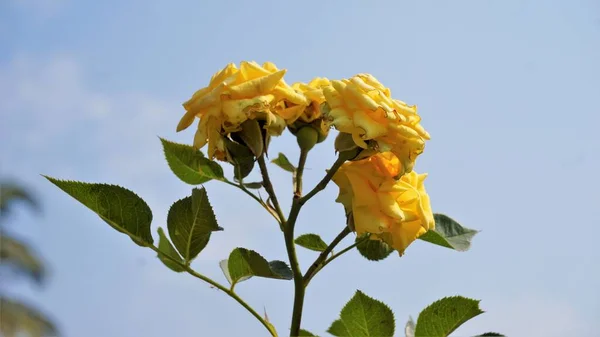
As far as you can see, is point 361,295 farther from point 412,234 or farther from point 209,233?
point 209,233

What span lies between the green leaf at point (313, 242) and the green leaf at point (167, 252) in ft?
0.65

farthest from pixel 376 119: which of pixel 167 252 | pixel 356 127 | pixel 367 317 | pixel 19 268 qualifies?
pixel 19 268

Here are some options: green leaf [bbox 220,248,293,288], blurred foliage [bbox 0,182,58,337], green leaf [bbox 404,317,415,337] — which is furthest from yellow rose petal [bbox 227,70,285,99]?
blurred foliage [bbox 0,182,58,337]

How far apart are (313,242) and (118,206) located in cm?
31

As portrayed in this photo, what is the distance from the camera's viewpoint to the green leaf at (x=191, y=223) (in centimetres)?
102

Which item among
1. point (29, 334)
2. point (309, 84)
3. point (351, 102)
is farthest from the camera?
point (29, 334)

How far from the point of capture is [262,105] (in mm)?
987

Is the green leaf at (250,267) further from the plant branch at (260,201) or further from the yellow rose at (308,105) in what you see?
the yellow rose at (308,105)

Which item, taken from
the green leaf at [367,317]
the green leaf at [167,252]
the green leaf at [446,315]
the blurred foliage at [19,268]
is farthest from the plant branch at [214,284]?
the blurred foliage at [19,268]

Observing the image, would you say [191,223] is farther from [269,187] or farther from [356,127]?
[356,127]

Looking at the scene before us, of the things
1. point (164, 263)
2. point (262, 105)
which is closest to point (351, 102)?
point (262, 105)

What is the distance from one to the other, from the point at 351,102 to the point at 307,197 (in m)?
0.15

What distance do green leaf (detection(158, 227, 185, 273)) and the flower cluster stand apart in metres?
0.17

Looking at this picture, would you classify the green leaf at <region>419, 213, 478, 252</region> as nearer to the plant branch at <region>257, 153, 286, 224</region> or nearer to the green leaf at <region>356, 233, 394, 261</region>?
the green leaf at <region>356, 233, 394, 261</region>
